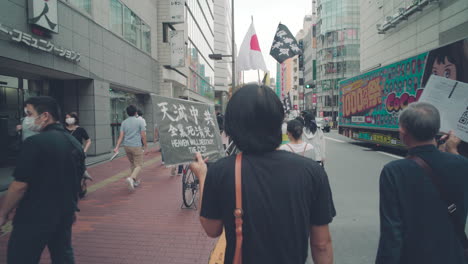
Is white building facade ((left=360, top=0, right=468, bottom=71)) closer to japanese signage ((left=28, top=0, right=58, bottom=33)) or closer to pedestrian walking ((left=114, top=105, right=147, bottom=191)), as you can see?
pedestrian walking ((left=114, top=105, right=147, bottom=191))

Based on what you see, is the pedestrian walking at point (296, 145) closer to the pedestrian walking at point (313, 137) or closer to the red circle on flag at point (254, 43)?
the pedestrian walking at point (313, 137)

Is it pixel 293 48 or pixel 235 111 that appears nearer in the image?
pixel 235 111

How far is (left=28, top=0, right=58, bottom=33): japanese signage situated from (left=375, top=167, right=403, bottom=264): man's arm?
389 inches

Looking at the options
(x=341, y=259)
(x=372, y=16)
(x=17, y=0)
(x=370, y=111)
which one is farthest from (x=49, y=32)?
(x=372, y=16)

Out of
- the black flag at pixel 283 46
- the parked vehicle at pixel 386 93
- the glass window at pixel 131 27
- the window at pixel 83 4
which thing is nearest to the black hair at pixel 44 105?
the black flag at pixel 283 46

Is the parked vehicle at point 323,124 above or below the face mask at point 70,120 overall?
below

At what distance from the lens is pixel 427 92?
8.75ft

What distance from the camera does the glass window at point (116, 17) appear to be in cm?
1391

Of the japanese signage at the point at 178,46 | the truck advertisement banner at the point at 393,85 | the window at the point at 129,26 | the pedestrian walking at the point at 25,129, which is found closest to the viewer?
the pedestrian walking at the point at 25,129

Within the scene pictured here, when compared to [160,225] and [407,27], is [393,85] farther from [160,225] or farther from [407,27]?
[407,27]

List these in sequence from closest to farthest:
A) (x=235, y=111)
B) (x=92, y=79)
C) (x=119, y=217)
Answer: (x=235, y=111)
(x=119, y=217)
(x=92, y=79)

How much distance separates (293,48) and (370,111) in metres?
7.15

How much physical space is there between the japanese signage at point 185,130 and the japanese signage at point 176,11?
56.2 feet

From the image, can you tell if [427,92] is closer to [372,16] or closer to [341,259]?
[341,259]
